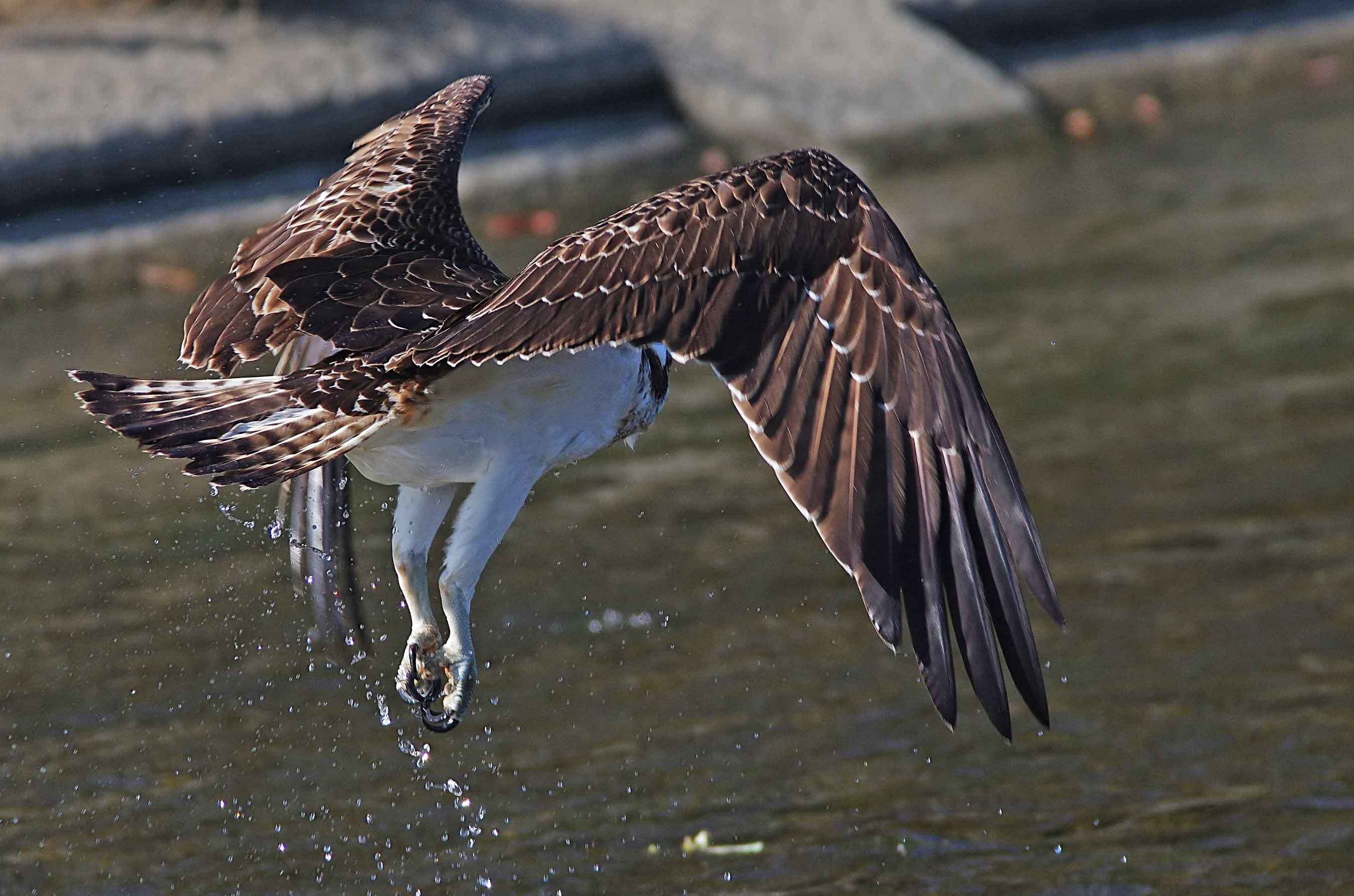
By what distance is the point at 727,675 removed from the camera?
592 cm

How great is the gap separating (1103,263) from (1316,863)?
17.5 ft

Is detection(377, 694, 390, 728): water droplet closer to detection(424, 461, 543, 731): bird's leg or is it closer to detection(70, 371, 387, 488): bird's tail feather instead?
detection(424, 461, 543, 731): bird's leg

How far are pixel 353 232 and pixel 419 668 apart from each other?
46.6 inches

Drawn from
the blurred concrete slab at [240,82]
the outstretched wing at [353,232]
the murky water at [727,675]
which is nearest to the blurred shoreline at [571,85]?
the blurred concrete slab at [240,82]

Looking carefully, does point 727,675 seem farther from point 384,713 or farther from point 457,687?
point 457,687

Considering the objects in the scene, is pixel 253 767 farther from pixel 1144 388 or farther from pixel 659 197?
pixel 1144 388

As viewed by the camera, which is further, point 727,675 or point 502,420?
point 727,675

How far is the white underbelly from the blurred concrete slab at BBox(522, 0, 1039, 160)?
6.58 m

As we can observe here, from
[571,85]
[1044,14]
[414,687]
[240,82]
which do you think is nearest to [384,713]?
[414,687]

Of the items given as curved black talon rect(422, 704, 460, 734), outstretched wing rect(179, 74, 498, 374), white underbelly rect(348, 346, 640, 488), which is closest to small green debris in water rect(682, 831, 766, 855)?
curved black talon rect(422, 704, 460, 734)

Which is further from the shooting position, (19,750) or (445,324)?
(19,750)

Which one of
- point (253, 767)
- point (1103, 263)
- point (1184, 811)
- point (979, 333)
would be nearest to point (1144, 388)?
Result: point (979, 333)

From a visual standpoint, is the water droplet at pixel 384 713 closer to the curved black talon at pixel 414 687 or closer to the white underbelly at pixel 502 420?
the curved black talon at pixel 414 687

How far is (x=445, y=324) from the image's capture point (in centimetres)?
425
